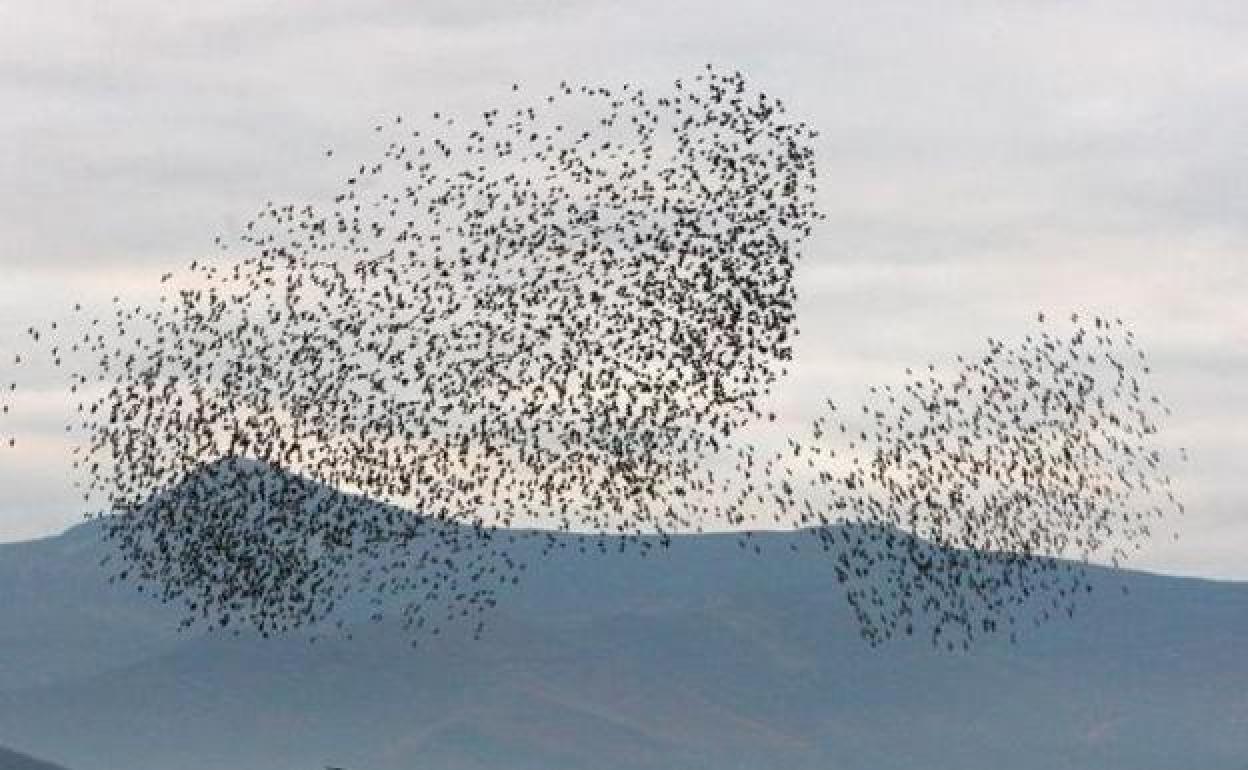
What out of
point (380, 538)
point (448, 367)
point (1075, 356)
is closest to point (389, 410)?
point (448, 367)

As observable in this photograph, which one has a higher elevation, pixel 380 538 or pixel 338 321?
pixel 338 321

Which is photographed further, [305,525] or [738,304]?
[305,525]

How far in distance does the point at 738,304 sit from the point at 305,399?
16.1 m

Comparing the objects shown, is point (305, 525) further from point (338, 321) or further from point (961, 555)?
point (961, 555)

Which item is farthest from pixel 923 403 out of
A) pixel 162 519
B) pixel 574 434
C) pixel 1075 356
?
pixel 162 519

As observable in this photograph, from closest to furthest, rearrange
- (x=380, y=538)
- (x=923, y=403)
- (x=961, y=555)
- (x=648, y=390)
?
(x=923, y=403)
(x=648, y=390)
(x=380, y=538)
(x=961, y=555)

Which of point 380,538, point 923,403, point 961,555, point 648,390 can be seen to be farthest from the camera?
point 961,555

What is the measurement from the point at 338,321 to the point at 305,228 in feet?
11.6

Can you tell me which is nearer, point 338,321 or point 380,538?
point 338,321

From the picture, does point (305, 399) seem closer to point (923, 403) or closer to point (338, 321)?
point (338, 321)

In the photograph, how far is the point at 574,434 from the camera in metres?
87.8

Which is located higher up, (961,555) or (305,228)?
(305,228)

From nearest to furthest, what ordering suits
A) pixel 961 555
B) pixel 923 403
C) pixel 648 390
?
pixel 923 403
pixel 648 390
pixel 961 555

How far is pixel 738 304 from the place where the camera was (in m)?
94.2
